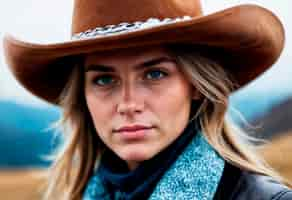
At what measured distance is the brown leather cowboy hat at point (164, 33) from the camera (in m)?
2.23

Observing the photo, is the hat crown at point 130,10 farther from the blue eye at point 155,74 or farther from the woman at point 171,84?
the blue eye at point 155,74

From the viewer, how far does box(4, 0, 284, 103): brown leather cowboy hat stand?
2229mm

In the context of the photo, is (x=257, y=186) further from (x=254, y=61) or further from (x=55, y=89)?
(x=55, y=89)

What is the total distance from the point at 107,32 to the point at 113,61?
0.08 meters

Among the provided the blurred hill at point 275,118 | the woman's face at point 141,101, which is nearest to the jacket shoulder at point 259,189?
the woman's face at point 141,101

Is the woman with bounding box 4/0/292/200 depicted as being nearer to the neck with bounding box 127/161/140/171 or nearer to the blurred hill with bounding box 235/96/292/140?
the neck with bounding box 127/161/140/171

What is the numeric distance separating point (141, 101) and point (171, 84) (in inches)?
4.2

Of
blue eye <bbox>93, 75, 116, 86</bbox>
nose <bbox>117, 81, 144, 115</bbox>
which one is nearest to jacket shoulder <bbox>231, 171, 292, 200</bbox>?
nose <bbox>117, 81, 144, 115</bbox>

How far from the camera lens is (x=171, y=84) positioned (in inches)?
90.5

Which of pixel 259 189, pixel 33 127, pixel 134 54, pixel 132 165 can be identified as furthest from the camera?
pixel 33 127

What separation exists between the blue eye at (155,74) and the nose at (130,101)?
5cm

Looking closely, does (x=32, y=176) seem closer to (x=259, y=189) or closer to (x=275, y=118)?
(x=275, y=118)

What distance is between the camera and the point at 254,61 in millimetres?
2477

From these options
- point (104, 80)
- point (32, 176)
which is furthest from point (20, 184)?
point (104, 80)
